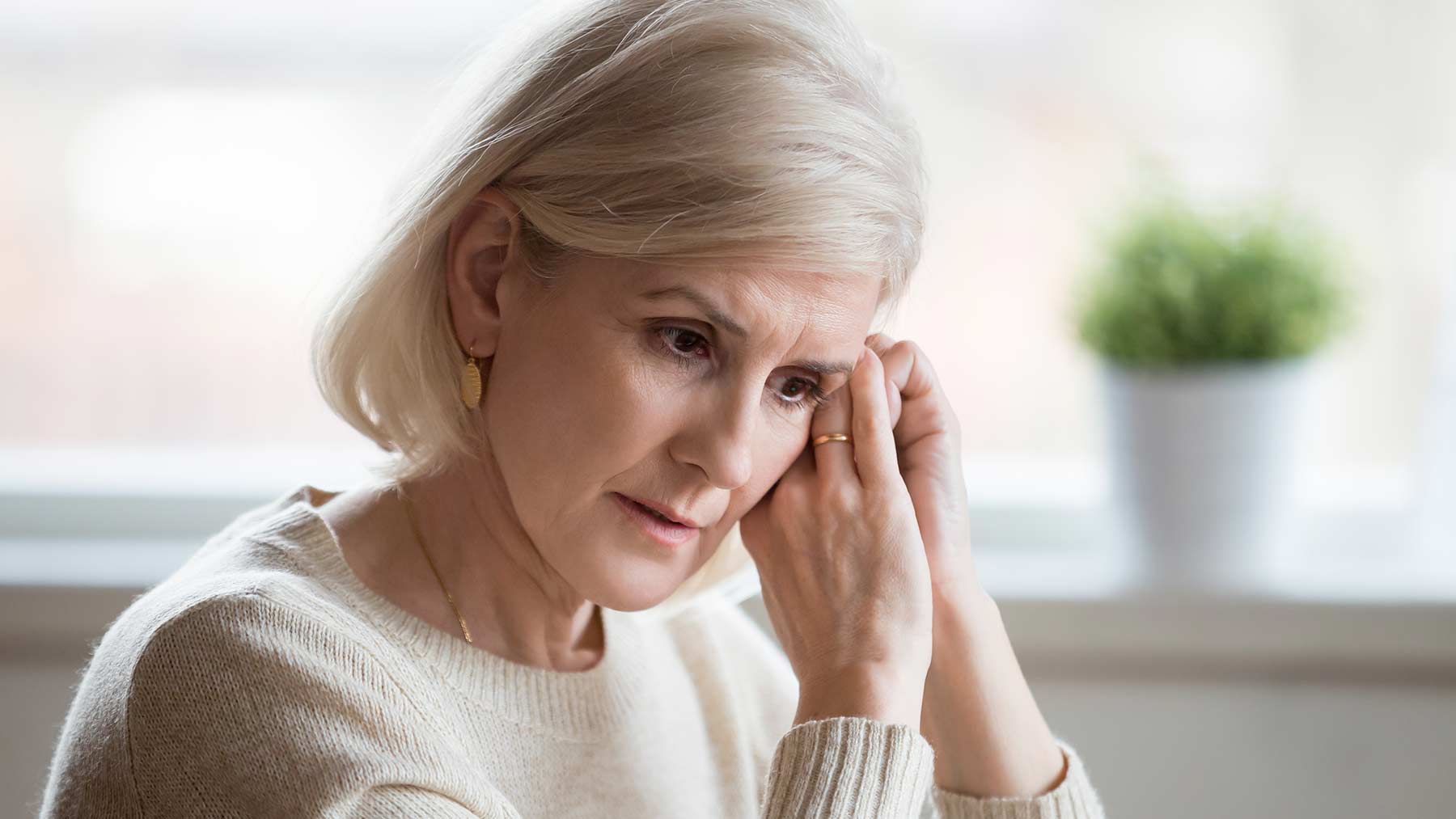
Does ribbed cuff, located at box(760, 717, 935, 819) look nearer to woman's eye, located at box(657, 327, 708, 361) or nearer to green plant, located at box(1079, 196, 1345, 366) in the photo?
woman's eye, located at box(657, 327, 708, 361)

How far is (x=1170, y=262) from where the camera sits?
201 centimetres

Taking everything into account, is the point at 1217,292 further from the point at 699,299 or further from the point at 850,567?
the point at 699,299

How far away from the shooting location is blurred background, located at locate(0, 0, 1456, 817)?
209 cm

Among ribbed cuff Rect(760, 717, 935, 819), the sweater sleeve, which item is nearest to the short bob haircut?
the sweater sleeve

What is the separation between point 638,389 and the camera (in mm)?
1084

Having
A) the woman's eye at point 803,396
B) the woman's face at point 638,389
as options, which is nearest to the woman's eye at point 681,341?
the woman's face at point 638,389

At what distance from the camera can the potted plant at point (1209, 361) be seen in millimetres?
1984

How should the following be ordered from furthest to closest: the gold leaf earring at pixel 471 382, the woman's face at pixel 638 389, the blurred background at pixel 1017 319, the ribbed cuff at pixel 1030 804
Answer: the blurred background at pixel 1017 319 → the ribbed cuff at pixel 1030 804 → the gold leaf earring at pixel 471 382 → the woman's face at pixel 638 389

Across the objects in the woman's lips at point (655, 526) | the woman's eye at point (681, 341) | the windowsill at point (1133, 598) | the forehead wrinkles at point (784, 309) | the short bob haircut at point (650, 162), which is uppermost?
the short bob haircut at point (650, 162)

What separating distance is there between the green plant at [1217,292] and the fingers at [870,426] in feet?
2.92

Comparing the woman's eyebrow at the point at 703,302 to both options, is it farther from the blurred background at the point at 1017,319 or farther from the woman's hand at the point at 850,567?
the blurred background at the point at 1017,319

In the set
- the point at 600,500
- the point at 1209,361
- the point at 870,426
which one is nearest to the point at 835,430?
the point at 870,426

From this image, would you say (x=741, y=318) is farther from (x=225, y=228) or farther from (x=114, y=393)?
(x=114, y=393)

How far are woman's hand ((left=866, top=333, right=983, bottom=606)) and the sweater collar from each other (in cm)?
35
